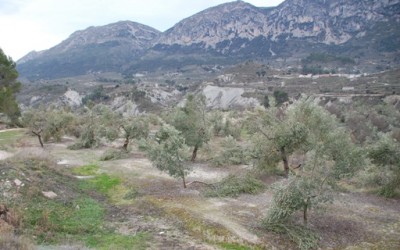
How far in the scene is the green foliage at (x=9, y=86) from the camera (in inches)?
2262

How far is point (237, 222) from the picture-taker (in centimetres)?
1956

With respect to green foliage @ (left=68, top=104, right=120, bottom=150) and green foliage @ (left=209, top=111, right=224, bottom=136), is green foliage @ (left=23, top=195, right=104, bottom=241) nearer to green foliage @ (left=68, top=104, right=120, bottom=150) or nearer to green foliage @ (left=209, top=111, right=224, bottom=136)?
green foliage @ (left=68, top=104, right=120, bottom=150)

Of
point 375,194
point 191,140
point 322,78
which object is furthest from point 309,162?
point 322,78

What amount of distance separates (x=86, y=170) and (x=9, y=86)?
3607 cm

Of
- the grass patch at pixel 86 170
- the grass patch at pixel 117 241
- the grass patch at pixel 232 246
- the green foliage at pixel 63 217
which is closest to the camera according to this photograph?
the grass patch at pixel 117 241

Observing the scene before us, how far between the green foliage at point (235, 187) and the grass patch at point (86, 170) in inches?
409

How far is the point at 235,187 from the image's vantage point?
25.1m

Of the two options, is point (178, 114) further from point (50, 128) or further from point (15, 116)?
point (15, 116)

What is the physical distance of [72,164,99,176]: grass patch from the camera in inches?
1205

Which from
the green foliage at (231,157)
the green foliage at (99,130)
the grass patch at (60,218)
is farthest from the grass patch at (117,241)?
the green foliage at (99,130)

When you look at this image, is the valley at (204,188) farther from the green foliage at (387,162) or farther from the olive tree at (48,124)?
the olive tree at (48,124)

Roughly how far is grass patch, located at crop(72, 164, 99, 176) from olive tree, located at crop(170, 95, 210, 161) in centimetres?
822

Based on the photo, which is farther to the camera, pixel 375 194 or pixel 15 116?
pixel 15 116

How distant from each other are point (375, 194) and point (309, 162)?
8097mm
